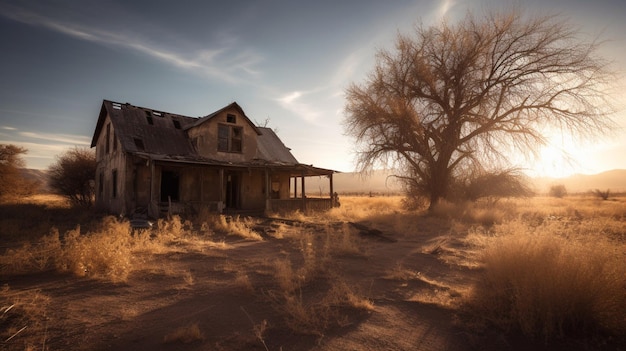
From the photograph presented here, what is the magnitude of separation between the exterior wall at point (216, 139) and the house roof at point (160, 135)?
286 mm

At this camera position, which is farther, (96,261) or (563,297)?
(96,261)

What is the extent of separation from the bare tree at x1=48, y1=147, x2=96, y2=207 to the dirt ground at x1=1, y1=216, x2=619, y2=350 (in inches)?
876

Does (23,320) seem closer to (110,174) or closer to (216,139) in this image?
(216,139)

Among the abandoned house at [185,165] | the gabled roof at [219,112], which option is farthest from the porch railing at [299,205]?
the gabled roof at [219,112]

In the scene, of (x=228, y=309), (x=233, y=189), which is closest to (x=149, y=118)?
(x=233, y=189)

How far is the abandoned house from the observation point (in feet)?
51.5

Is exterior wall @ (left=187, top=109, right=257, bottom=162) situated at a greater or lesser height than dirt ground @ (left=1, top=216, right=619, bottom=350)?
greater

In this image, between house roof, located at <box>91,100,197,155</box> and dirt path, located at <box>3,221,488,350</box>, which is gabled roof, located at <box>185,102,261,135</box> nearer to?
house roof, located at <box>91,100,197,155</box>

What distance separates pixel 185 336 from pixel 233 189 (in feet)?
56.5

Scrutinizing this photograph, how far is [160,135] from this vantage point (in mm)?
17969

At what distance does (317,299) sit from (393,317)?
1075mm

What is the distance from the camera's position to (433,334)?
3.43m

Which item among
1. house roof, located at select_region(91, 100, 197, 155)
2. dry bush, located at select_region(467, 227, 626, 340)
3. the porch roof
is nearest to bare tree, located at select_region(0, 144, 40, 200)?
house roof, located at select_region(91, 100, 197, 155)

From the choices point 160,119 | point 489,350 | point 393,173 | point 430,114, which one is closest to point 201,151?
point 160,119
